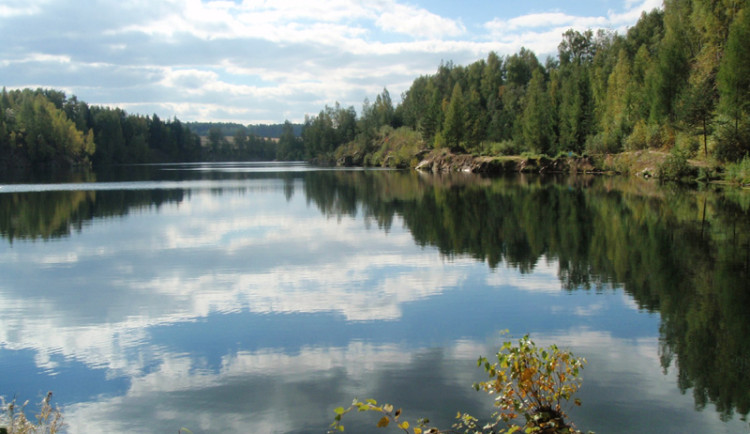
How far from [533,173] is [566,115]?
11.2 metres

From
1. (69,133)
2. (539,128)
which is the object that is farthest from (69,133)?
(539,128)

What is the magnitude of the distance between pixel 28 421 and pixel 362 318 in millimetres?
6237

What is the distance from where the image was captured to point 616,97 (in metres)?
74.3

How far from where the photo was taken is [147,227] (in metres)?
27.1

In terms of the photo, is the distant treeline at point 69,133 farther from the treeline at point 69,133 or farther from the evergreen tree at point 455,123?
the evergreen tree at point 455,123

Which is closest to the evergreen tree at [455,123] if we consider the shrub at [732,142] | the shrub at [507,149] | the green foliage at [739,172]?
the shrub at [507,149]

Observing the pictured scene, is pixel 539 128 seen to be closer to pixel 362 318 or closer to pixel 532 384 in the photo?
pixel 362 318

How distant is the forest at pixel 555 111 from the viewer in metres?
49.9

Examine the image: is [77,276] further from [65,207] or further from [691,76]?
[691,76]

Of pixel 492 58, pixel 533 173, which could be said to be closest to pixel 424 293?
pixel 533 173

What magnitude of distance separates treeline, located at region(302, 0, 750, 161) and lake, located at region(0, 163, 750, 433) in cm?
2801

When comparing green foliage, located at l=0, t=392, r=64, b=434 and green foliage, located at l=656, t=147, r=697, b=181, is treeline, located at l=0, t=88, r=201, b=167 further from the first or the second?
green foliage, located at l=0, t=392, r=64, b=434

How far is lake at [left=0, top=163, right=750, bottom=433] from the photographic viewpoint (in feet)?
26.2

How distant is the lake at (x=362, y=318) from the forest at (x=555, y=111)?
29.2 meters
